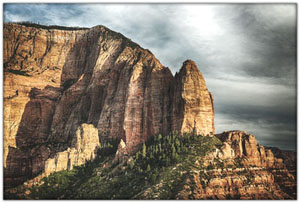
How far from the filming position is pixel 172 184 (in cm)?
8200

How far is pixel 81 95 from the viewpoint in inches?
5285

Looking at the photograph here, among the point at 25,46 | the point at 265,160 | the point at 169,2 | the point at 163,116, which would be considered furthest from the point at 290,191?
the point at 25,46

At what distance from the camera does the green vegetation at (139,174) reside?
81731mm

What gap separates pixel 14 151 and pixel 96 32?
54.2 m

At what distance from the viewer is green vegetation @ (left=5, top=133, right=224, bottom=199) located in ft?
268

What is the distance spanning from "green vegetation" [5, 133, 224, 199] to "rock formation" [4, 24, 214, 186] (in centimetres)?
483

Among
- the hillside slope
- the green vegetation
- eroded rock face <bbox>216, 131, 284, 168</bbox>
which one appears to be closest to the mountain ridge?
eroded rock face <bbox>216, 131, 284, 168</bbox>

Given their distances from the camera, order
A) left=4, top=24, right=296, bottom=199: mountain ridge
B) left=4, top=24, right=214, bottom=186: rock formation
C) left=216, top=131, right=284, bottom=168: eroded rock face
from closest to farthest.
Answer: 1. left=4, top=24, right=296, bottom=199: mountain ridge
2. left=216, top=131, right=284, bottom=168: eroded rock face
3. left=4, top=24, right=214, bottom=186: rock formation

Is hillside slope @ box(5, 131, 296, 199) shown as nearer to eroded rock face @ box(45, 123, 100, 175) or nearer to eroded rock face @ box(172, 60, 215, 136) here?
eroded rock face @ box(45, 123, 100, 175)

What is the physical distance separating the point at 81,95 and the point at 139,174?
173 ft

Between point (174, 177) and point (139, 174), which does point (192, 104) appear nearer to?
point (139, 174)

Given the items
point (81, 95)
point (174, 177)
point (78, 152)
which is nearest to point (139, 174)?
point (174, 177)

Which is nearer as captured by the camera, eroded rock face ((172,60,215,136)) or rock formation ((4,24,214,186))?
eroded rock face ((172,60,215,136))

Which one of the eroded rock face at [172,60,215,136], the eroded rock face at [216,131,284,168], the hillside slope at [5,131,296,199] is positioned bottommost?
the hillside slope at [5,131,296,199]
